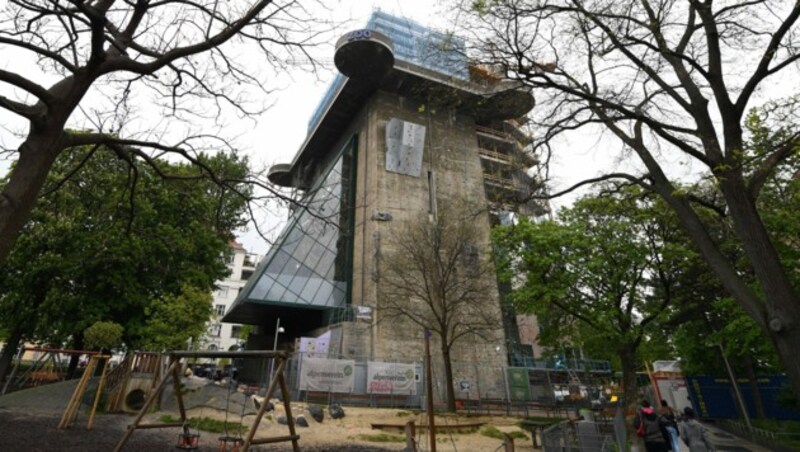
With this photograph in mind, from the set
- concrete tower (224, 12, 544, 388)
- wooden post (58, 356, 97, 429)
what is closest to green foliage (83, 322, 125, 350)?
wooden post (58, 356, 97, 429)

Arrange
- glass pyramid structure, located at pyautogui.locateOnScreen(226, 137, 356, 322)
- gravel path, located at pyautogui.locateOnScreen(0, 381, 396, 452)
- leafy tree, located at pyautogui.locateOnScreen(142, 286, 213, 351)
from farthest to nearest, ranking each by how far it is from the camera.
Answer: glass pyramid structure, located at pyautogui.locateOnScreen(226, 137, 356, 322) → leafy tree, located at pyautogui.locateOnScreen(142, 286, 213, 351) → gravel path, located at pyautogui.locateOnScreen(0, 381, 396, 452)

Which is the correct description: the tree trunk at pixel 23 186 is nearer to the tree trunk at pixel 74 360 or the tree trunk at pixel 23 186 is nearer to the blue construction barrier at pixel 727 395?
the tree trunk at pixel 74 360

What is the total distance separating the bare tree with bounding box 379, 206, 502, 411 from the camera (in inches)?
808

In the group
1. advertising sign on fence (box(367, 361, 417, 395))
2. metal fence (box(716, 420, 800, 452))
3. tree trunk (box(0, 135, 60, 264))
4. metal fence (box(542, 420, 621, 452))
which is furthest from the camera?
advertising sign on fence (box(367, 361, 417, 395))

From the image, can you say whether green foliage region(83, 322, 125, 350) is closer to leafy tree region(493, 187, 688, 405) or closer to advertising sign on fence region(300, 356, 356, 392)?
advertising sign on fence region(300, 356, 356, 392)

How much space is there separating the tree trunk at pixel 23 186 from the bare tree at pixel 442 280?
15701 millimetres

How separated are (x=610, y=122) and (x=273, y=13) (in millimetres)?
6263

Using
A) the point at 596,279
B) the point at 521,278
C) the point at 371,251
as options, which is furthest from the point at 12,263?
the point at 596,279

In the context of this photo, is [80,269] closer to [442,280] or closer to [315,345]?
[315,345]

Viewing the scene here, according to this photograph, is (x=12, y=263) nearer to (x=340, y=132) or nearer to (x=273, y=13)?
(x=273, y=13)

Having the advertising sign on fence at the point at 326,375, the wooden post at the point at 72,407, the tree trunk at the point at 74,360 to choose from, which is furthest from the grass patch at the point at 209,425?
the tree trunk at the point at 74,360

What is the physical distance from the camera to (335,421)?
13.6m

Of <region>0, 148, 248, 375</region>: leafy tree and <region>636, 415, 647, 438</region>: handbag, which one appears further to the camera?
<region>0, 148, 248, 375</region>: leafy tree

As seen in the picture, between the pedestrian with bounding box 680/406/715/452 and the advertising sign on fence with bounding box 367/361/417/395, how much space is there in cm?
1247
